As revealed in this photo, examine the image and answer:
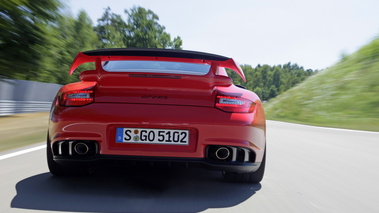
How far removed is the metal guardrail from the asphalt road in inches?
537

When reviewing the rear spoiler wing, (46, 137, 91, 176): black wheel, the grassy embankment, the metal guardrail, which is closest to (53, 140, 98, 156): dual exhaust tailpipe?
(46, 137, 91, 176): black wheel

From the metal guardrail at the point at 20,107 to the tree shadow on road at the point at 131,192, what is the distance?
14.9 m

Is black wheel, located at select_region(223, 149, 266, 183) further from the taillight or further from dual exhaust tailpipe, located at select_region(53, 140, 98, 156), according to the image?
dual exhaust tailpipe, located at select_region(53, 140, 98, 156)

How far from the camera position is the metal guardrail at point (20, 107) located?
60.1 feet

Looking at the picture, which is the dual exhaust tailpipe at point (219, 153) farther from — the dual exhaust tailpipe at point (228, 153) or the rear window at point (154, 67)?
the rear window at point (154, 67)

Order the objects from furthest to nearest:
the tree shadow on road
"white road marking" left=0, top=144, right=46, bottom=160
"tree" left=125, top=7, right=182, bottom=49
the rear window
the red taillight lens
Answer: "tree" left=125, top=7, right=182, bottom=49 → "white road marking" left=0, top=144, right=46, bottom=160 → the rear window → the red taillight lens → the tree shadow on road

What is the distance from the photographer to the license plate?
364 cm

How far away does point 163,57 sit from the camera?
386cm

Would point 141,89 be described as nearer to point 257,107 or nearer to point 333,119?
point 257,107

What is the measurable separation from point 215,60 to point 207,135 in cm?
67

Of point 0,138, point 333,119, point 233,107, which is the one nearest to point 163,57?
point 233,107

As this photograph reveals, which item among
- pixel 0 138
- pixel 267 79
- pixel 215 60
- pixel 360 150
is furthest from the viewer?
pixel 267 79

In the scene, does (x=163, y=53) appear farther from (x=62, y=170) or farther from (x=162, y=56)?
(x=62, y=170)

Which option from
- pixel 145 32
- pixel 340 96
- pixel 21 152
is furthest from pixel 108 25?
pixel 21 152
